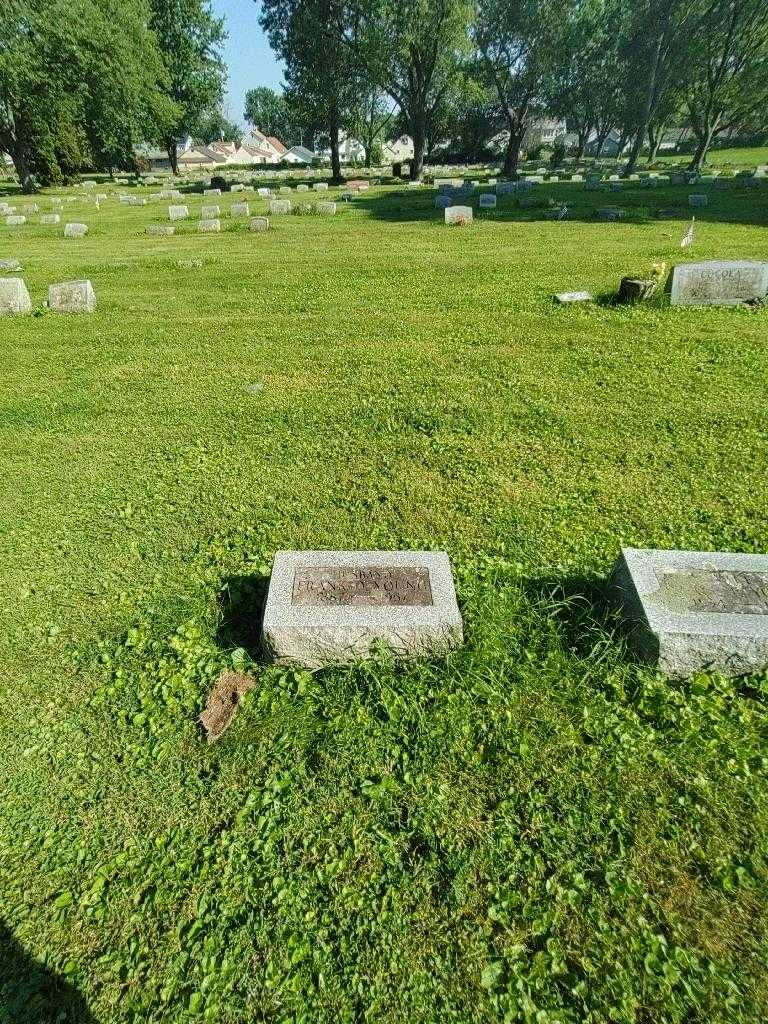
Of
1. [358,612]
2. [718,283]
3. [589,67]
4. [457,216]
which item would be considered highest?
[589,67]

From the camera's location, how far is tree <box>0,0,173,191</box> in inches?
1356

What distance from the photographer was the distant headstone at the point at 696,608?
306 cm

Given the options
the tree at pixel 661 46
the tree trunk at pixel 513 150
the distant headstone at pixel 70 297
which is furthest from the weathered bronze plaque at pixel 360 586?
the tree trunk at pixel 513 150

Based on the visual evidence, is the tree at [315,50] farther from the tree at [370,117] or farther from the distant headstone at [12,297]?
the distant headstone at [12,297]

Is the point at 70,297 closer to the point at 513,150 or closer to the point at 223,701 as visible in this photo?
the point at 223,701

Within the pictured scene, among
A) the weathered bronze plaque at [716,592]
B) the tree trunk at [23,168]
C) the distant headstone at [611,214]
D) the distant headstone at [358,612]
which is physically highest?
the tree trunk at [23,168]

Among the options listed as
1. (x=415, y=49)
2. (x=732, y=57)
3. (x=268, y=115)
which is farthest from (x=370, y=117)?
(x=268, y=115)

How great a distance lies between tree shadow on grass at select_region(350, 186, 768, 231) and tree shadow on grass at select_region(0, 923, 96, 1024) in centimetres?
2048

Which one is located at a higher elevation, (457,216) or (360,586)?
(457,216)

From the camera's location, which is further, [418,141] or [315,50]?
→ [418,141]

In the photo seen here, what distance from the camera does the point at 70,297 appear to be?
1065cm

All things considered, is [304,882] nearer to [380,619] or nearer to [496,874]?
[496,874]

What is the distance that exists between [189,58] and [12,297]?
5640 centimetres

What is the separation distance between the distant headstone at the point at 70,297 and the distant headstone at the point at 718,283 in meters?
10.4
